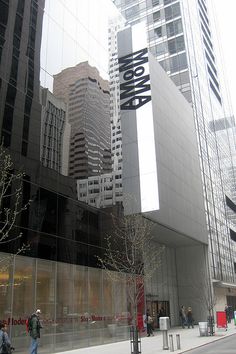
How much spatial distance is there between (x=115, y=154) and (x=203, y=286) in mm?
19718

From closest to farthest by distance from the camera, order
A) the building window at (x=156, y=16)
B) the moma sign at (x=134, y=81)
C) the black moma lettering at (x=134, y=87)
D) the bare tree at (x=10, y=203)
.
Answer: the bare tree at (x=10, y=203) → the moma sign at (x=134, y=81) → the black moma lettering at (x=134, y=87) → the building window at (x=156, y=16)

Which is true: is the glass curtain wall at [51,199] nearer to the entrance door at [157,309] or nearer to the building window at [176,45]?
the entrance door at [157,309]

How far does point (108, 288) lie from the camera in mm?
26125

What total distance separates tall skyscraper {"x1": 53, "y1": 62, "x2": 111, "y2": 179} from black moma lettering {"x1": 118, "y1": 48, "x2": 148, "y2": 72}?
216 inches

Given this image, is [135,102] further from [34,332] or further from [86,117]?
[34,332]

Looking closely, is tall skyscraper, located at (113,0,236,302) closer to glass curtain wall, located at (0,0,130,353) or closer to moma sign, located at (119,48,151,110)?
moma sign, located at (119,48,151,110)

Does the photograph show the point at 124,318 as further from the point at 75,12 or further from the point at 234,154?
the point at 234,154

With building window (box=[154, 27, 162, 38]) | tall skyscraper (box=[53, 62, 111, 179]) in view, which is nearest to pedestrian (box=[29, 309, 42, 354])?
tall skyscraper (box=[53, 62, 111, 179])

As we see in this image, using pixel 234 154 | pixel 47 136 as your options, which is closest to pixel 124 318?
pixel 47 136

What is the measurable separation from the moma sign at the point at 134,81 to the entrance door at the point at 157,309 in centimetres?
1759

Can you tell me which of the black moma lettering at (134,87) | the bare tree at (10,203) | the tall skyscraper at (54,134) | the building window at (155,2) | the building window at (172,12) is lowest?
the bare tree at (10,203)

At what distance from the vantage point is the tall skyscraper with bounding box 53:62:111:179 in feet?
80.9

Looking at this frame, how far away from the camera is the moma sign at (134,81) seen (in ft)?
112

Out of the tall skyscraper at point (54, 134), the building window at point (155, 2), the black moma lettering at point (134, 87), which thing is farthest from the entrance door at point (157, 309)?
the building window at point (155, 2)
